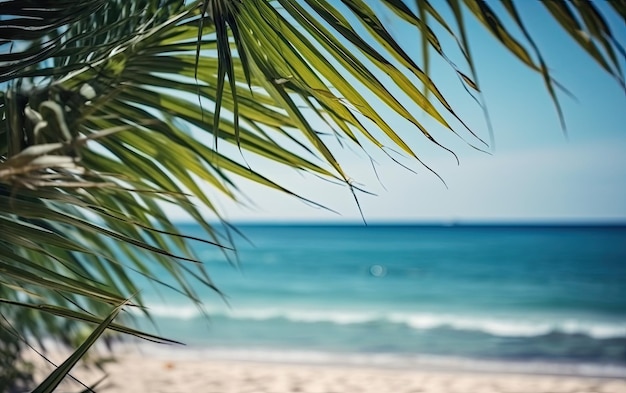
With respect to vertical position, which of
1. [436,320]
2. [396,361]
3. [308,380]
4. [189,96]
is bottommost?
[189,96]

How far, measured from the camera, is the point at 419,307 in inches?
512

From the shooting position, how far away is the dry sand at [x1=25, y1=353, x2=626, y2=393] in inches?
173

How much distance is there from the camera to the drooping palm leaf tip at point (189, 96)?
0.56 m

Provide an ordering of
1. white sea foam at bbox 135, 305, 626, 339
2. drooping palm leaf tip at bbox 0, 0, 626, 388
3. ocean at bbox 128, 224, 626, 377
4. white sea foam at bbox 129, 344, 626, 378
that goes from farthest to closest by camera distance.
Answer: white sea foam at bbox 135, 305, 626, 339
ocean at bbox 128, 224, 626, 377
white sea foam at bbox 129, 344, 626, 378
drooping palm leaf tip at bbox 0, 0, 626, 388

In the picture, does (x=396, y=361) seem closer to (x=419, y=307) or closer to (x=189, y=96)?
(x=189, y=96)

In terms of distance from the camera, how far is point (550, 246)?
27062mm

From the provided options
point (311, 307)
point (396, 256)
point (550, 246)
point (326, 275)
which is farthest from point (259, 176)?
point (550, 246)

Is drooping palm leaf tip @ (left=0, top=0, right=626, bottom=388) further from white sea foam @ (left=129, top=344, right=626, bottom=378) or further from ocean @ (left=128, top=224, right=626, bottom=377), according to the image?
white sea foam @ (left=129, top=344, right=626, bottom=378)

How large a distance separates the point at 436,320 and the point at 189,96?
971 centimetres

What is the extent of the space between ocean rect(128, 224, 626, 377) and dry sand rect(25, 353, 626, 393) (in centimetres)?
59

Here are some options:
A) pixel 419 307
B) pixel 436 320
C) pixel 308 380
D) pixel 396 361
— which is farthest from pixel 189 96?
pixel 419 307

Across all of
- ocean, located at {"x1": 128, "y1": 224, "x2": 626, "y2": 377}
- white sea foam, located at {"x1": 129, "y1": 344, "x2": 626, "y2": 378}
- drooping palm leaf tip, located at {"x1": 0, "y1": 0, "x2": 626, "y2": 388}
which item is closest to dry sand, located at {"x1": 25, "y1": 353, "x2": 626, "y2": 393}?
white sea foam, located at {"x1": 129, "y1": 344, "x2": 626, "y2": 378}

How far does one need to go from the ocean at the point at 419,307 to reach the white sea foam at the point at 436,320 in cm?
3

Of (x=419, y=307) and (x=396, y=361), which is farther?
(x=419, y=307)
